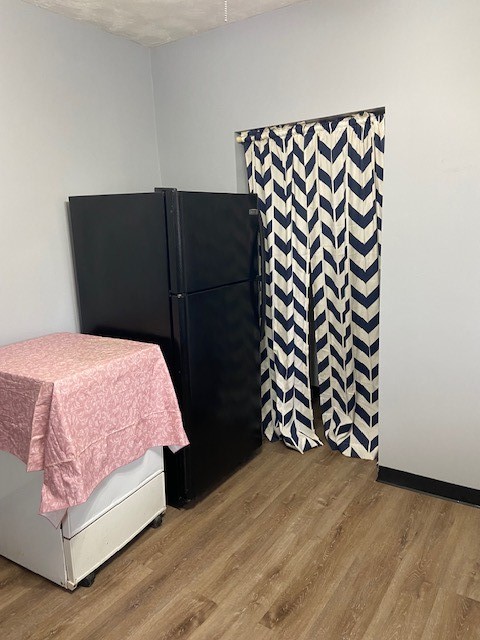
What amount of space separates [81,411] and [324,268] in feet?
5.47

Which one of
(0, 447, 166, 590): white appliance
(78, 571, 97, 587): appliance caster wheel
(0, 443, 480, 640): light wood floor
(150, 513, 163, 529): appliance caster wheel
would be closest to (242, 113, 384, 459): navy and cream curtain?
(0, 443, 480, 640): light wood floor

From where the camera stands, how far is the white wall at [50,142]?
2344 millimetres

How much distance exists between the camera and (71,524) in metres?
1.90

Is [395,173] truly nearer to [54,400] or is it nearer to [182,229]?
[182,229]

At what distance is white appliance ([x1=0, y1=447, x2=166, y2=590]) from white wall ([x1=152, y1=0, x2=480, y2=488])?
1.38 metres

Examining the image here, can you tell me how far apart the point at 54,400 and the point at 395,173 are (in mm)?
1868

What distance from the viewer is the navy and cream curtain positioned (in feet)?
8.89

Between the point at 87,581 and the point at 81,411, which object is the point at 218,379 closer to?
the point at 81,411

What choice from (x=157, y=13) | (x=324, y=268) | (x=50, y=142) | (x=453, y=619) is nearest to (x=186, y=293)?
(x=324, y=268)

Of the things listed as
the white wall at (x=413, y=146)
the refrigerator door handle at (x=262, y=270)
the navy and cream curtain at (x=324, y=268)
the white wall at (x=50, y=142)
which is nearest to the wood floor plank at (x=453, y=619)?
the white wall at (x=413, y=146)

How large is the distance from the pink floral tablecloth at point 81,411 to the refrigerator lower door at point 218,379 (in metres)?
0.23

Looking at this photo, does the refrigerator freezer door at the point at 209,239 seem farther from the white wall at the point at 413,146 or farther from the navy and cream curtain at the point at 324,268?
the white wall at the point at 413,146

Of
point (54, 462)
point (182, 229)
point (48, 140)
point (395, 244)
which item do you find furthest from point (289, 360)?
point (48, 140)

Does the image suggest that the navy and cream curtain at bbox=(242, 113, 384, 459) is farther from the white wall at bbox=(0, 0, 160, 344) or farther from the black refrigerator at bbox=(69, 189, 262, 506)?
the white wall at bbox=(0, 0, 160, 344)
